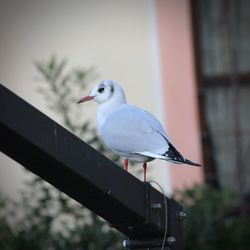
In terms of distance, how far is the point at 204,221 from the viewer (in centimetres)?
602

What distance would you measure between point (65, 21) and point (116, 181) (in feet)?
14.8

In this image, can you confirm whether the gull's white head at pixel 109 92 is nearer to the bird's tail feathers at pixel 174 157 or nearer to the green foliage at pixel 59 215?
the bird's tail feathers at pixel 174 157

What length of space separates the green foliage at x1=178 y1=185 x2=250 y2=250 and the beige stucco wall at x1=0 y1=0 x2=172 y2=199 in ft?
1.65

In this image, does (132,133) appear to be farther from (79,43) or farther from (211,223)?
(79,43)

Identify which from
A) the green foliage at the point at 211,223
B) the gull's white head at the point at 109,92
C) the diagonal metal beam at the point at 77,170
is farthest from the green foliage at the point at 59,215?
the diagonal metal beam at the point at 77,170

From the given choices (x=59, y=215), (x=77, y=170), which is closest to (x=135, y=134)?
(x=77, y=170)

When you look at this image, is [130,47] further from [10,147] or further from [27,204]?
[10,147]

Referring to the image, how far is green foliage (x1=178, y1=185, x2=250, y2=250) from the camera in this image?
236 inches

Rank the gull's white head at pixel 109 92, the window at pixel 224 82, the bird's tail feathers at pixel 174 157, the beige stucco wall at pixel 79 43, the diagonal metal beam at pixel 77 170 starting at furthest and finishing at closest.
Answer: the window at pixel 224 82 → the beige stucco wall at pixel 79 43 → the gull's white head at pixel 109 92 → the bird's tail feathers at pixel 174 157 → the diagonal metal beam at pixel 77 170

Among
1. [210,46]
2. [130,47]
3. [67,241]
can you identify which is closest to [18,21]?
[130,47]

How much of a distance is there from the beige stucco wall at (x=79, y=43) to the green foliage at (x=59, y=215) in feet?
1.79

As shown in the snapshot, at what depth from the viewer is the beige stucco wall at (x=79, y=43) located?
6.72 metres

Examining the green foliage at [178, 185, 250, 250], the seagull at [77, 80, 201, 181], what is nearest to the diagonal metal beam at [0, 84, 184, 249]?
the seagull at [77, 80, 201, 181]

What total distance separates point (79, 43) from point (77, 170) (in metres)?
4.57
